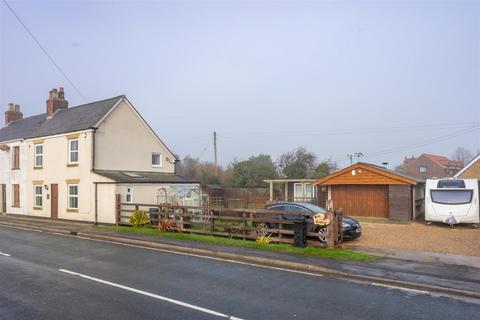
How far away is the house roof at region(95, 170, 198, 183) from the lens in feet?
71.9

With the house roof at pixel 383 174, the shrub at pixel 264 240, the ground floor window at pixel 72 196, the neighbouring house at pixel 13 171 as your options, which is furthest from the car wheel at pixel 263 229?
the neighbouring house at pixel 13 171

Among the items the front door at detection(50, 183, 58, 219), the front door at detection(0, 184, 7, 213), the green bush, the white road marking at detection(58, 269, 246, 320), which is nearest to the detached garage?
the green bush

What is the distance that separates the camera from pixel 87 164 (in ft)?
75.5

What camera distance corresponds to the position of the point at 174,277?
934 centimetres

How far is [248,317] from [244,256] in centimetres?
563

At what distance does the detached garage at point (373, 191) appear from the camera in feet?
77.2

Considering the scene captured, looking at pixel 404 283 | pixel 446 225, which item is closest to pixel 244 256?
pixel 404 283

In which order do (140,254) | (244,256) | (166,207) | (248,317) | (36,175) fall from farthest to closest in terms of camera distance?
(36,175)
(166,207)
(140,254)
(244,256)
(248,317)

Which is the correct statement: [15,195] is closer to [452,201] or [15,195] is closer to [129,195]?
[129,195]

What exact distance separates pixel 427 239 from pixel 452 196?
619 cm

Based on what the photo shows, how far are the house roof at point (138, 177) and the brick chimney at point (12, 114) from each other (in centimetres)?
1724

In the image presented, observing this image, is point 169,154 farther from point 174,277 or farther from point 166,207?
point 174,277

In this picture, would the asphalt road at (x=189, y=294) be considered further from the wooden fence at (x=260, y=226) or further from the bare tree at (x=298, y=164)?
the bare tree at (x=298, y=164)

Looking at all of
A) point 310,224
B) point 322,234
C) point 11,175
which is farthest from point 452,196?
point 11,175
